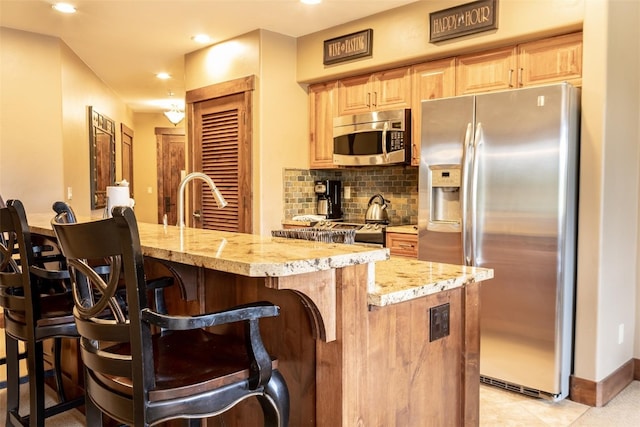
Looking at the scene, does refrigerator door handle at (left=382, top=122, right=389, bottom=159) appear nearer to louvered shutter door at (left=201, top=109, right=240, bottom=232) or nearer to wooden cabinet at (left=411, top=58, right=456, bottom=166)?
wooden cabinet at (left=411, top=58, right=456, bottom=166)

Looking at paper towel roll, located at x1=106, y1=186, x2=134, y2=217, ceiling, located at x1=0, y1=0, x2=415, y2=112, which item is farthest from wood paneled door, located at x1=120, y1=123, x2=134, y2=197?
paper towel roll, located at x1=106, y1=186, x2=134, y2=217

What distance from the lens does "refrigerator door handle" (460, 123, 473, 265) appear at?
3.12 m

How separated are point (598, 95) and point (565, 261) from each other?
3.03 ft

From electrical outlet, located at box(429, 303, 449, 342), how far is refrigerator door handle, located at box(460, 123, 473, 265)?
57.4 inches

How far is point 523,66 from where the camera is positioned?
3301 mm

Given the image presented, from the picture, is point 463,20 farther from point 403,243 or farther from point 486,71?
point 403,243

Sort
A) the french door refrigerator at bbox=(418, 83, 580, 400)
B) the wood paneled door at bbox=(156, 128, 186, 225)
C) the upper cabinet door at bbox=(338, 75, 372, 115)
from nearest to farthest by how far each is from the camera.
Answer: the french door refrigerator at bbox=(418, 83, 580, 400)
the upper cabinet door at bbox=(338, 75, 372, 115)
the wood paneled door at bbox=(156, 128, 186, 225)

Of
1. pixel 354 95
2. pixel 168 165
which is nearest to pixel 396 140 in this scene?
pixel 354 95

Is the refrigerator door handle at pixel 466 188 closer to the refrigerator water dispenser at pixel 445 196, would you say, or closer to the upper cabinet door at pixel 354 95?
the refrigerator water dispenser at pixel 445 196

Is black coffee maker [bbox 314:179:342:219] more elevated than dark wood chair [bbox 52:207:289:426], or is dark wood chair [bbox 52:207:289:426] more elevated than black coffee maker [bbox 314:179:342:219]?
black coffee maker [bbox 314:179:342:219]

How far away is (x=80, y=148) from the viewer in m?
5.36

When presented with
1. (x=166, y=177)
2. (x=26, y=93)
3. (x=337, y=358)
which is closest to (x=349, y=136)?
(x=26, y=93)

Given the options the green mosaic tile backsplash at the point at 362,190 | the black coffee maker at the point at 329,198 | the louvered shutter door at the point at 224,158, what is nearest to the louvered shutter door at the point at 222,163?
the louvered shutter door at the point at 224,158

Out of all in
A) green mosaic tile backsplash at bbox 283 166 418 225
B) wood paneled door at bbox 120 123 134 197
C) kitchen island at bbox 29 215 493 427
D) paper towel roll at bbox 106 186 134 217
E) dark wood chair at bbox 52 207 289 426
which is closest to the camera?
dark wood chair at bbox 52 207 289 426
